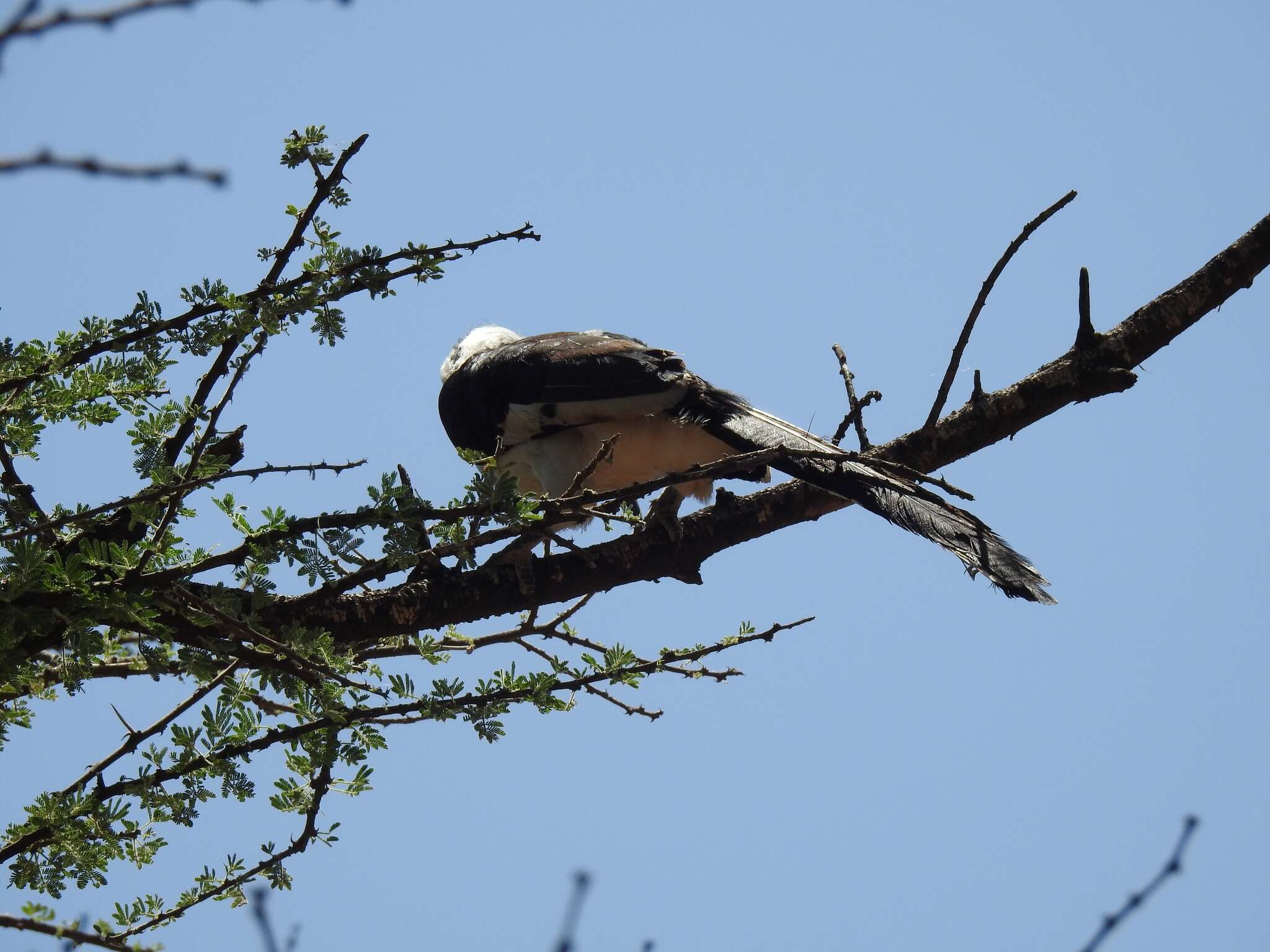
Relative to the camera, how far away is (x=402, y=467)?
2688 mm

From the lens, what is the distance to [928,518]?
3180mm

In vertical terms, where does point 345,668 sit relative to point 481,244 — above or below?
below

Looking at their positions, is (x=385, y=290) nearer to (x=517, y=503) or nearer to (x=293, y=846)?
(x=517, y=503)

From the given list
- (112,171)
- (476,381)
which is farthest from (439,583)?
(112,171)

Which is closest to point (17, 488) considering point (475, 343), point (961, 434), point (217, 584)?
point (217, 584)

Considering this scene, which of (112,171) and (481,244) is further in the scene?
(481,244)

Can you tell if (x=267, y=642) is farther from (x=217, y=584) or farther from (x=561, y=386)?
(x=561, y=386)

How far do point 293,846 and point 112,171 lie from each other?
2.10 m

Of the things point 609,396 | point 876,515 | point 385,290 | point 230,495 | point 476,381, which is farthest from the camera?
point 476,381

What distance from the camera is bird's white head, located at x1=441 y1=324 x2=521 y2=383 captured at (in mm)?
5570

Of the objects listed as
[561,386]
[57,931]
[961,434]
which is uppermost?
[561,386]

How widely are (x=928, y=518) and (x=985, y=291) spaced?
609mm

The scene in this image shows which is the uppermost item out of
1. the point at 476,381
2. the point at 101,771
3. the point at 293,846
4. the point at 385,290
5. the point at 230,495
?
the point at 476,381

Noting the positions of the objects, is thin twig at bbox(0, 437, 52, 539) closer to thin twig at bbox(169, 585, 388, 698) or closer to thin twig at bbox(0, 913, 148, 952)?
thin twig at bbox(169, 585, 388, 698)
